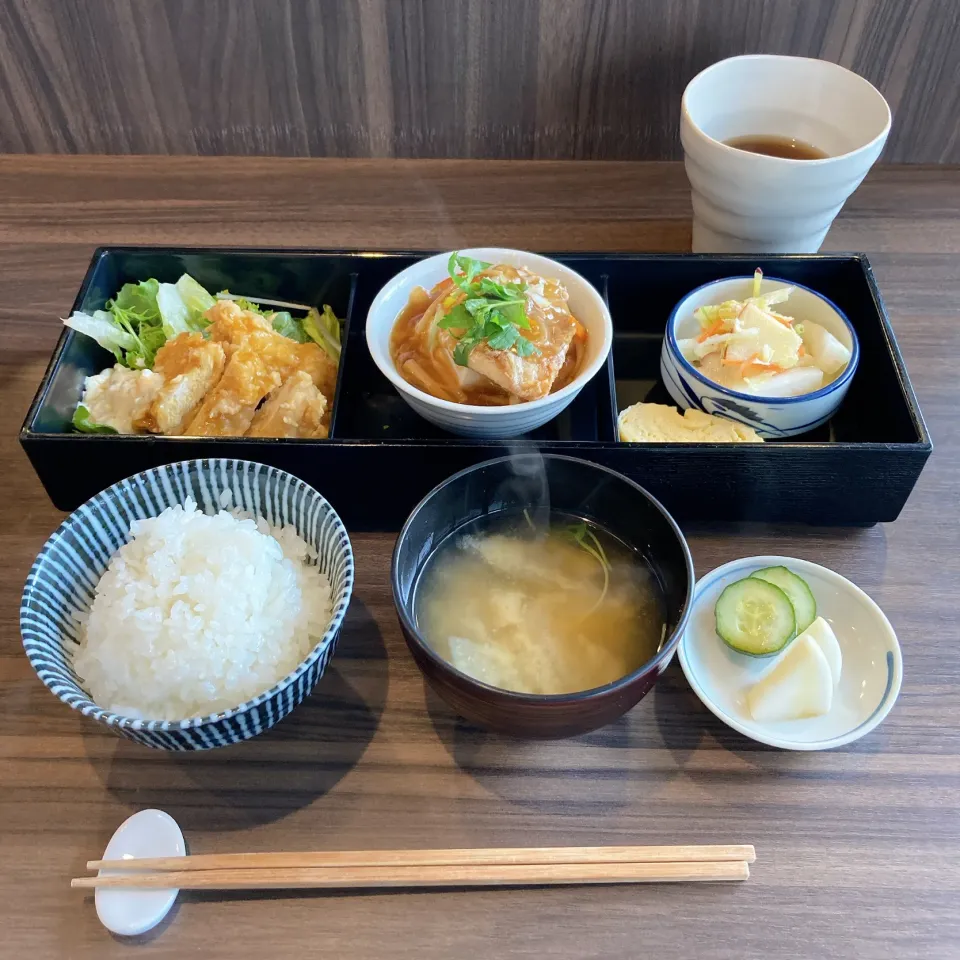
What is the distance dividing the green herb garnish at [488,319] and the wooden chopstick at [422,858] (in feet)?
2.41

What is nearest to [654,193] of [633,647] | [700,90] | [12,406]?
[700,90]

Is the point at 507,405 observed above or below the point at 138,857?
above

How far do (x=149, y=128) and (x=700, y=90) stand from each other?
1375 mm

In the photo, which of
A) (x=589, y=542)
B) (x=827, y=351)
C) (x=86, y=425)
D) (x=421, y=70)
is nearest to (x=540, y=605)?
(x=589, y=542)

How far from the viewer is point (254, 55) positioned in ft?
6.67

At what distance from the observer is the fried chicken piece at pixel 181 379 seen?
4.76 ft

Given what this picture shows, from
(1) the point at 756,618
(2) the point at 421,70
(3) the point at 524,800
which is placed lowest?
(3) the point at 524,800

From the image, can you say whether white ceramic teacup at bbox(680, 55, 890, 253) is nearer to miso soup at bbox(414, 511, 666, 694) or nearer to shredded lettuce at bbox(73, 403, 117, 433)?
miso soup at bbox(414, 511, 666, 694)

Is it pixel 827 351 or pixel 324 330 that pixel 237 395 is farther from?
pixel 827 351

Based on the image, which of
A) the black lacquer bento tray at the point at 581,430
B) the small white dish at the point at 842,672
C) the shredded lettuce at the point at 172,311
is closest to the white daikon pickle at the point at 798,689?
the small white dish at the point at 842,672

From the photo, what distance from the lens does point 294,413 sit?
1447 mm

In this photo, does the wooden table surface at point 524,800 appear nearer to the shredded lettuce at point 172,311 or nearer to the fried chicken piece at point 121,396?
the fried chicken piece at point 121,396

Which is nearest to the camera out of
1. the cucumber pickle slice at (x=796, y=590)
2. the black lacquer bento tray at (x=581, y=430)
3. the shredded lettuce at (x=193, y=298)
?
the cucumber pickle slice at (x=796, y=590)

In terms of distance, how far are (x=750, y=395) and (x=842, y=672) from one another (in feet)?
1.59
